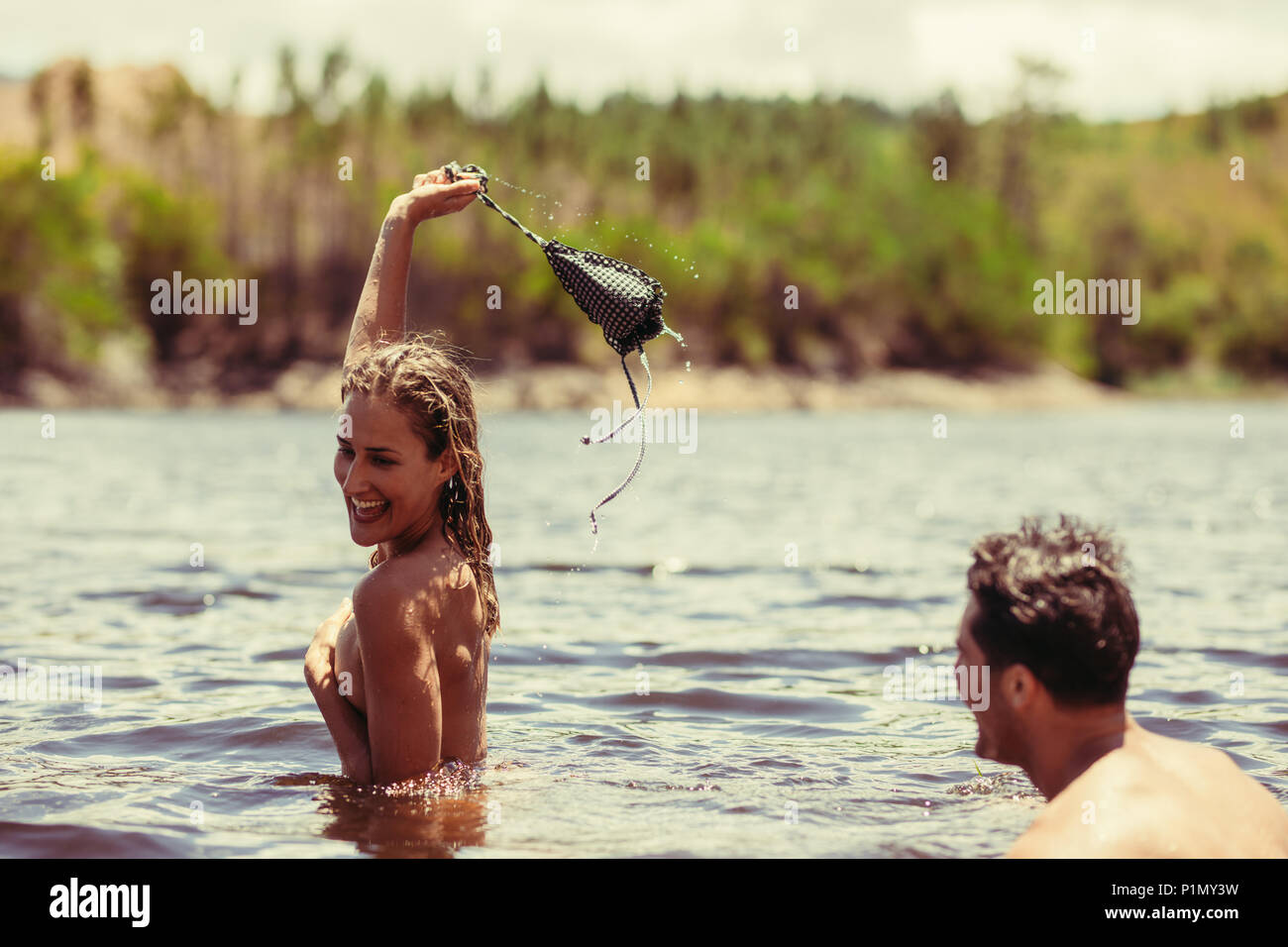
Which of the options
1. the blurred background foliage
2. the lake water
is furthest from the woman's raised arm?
the blurred background foliage

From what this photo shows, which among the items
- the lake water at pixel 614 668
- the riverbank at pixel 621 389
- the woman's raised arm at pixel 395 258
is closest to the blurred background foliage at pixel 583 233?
Answer: the riverbank at pixel 621 389

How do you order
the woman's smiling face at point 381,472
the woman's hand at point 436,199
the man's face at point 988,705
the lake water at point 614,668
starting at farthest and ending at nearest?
the lake water at point 614,668, the woman's hand at point 436,199, the woman's smiling face at point 381,472, the man's face at point 988,705

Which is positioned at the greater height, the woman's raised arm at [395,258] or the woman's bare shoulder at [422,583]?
the woman's raised arm at [395,258]

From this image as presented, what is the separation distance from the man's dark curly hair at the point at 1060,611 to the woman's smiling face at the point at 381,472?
6.63 feet

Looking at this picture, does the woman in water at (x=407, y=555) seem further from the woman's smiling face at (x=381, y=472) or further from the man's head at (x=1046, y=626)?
the man's head at (x=1046, y=626)

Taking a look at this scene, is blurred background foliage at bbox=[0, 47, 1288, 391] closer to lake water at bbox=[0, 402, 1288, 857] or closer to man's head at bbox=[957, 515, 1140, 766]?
lake water at bbox=[0, 402, 1288, 857]

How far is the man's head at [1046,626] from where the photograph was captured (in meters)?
3.55

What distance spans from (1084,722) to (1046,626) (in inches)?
12.3

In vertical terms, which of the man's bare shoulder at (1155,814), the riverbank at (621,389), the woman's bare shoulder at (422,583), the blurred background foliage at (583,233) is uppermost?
the blurred background foliage at (583,233)

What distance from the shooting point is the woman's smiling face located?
4785mm

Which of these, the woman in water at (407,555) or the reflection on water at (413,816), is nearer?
the woman in water at (407,555)
